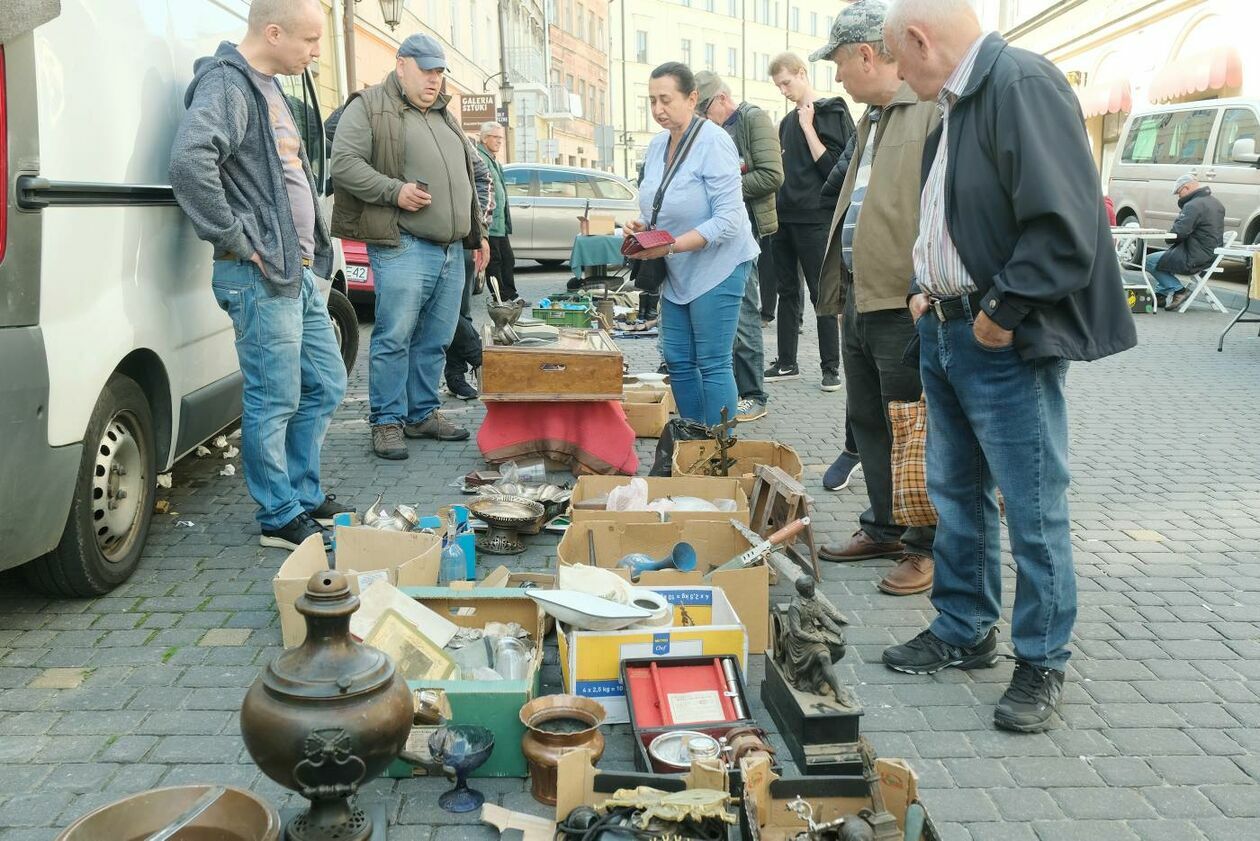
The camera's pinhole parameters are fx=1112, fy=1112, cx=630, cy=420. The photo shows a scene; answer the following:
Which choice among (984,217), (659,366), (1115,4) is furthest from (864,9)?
(1115,4)

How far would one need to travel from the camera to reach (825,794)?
8.70 ft

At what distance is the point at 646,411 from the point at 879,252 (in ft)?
10.3

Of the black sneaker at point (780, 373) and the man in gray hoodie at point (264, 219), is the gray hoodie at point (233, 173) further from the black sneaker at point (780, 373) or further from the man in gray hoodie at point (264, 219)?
the black sneaker at point (780, 373)

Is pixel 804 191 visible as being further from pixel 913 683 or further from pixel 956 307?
pixel 913 683

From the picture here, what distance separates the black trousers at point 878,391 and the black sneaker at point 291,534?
2.31 metres

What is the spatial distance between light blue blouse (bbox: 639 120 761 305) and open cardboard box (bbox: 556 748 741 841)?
327 centimetres

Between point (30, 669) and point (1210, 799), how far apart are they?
137 inches

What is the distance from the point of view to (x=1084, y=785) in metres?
2.94

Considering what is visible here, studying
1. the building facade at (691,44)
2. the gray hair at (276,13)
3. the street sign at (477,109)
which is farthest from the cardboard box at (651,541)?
the building facade at (691,44)

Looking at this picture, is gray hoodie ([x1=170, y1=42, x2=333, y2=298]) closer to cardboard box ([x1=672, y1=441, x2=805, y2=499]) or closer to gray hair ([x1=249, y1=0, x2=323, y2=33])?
gray hair ([x1=249, y1=0, x2=323, y2=33])

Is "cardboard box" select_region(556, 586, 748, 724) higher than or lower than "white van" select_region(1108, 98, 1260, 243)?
lower

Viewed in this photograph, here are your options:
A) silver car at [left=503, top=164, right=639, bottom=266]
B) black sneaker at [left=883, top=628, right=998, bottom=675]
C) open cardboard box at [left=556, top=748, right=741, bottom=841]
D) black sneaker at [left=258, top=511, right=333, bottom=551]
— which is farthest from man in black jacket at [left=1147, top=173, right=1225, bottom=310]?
open cardboard box at [left=556, top=748, right=741, bottom=841]

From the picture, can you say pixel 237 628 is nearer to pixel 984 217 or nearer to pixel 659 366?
pixel 984 217

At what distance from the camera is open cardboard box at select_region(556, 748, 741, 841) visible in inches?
101
